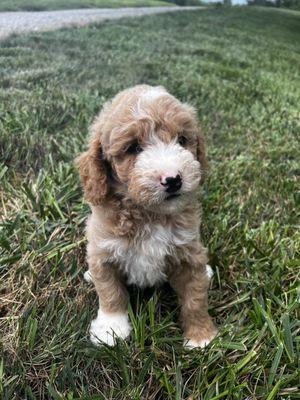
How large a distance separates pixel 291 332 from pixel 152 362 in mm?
953

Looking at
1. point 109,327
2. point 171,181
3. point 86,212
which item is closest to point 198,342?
point 109,327

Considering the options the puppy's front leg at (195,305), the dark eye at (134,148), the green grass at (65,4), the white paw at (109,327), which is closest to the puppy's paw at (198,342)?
the puppy's front leg at (195,305)

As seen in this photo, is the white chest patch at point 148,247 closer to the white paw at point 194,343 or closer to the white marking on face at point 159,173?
the white marking on face at point 159,173

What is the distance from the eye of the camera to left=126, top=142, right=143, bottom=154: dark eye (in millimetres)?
2988

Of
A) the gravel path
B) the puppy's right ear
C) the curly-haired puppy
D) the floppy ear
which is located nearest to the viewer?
the curly-haired puppy

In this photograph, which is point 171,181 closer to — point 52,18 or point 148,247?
point 148,247

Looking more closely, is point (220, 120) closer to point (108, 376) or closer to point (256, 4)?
point (256, 4)

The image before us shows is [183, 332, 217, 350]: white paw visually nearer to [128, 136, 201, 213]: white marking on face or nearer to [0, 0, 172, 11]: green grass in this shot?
[128, 136, 201, 213]: white marking on face

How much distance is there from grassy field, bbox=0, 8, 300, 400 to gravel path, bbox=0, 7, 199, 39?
0.39 ft

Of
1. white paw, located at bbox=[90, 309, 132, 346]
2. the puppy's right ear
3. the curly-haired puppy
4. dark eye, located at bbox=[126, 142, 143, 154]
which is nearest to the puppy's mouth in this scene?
the curly-haired puppy

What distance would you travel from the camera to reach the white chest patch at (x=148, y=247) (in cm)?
315

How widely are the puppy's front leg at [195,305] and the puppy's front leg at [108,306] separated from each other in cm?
42

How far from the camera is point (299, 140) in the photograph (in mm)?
6469

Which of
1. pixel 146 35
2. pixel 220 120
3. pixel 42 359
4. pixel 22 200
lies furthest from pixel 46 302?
pixel 146 35
